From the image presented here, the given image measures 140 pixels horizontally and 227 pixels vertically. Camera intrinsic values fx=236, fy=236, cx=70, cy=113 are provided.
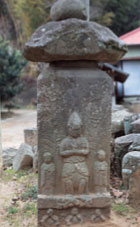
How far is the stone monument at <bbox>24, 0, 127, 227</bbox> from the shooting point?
2.70 meters

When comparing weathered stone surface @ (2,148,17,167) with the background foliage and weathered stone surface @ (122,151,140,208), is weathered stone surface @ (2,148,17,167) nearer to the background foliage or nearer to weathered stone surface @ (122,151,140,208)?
weathered stone surface @ (122,151,140,208)

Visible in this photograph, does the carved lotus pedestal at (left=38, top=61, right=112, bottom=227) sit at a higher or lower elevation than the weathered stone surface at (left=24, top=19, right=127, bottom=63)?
lower

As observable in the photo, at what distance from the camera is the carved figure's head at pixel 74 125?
2.68m

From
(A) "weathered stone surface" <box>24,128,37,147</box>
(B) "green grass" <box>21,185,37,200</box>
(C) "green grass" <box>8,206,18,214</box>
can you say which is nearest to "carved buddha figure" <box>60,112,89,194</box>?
(C) "green grass" <box>8,206,18,214</box>

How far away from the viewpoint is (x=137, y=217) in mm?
3006

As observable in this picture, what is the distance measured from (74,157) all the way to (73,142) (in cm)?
18

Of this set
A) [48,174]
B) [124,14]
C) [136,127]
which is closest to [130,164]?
[48,174]

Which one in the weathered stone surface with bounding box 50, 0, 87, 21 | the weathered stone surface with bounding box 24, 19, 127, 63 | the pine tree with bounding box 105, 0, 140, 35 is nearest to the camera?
the weathered stone surface with bounding box 24, 19, 127, 63

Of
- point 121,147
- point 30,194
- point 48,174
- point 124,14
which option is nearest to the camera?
point 48,174

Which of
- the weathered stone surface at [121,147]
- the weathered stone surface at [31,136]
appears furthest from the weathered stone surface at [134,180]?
the weathered stone surface at [31,136]

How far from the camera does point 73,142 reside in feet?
8.93

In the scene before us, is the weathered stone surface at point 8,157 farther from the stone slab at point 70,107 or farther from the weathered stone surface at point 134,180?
the weathered stone surface at point 134,180

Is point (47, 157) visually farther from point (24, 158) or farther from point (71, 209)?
point (24, 158)

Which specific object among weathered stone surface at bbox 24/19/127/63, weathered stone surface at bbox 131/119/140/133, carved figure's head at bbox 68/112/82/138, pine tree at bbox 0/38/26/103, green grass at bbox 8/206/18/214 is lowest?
green grass at bbox 8/206/18/214
